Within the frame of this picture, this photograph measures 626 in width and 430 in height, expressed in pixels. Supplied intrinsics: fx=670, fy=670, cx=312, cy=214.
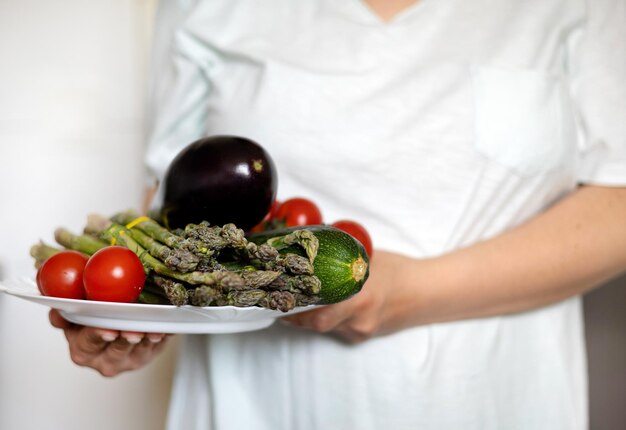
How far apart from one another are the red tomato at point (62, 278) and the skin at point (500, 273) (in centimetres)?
16

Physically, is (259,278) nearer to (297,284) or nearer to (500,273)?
(297,284)

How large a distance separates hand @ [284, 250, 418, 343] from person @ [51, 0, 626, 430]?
3 cm

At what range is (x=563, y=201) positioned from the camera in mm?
1018

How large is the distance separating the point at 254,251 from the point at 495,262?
0.45 meters

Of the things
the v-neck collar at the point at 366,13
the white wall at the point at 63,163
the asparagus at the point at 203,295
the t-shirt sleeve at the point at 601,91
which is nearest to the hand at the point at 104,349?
the asparagus at the point at 203,295

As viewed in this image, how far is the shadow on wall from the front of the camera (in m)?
1.50

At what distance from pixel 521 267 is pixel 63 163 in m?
1.52

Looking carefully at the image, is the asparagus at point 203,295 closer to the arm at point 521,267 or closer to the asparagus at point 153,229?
the asparagus at point 153,229

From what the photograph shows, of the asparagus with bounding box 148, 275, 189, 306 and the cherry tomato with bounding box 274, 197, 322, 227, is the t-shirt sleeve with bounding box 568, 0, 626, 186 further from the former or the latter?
the asparagus with bounding box 148, 275, 189, 306

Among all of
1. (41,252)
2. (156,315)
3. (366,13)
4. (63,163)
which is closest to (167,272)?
(156,315)

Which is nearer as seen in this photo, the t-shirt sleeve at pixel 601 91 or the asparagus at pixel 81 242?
the asparagus at pixel 81 242

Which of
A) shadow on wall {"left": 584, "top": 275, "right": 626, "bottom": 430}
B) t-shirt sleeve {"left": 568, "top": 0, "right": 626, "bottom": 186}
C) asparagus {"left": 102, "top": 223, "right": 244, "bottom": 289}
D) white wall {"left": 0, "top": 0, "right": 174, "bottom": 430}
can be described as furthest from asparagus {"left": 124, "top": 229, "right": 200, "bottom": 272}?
white wall {"left": 0, "top": 0, "right": 174, "bottom": 430}

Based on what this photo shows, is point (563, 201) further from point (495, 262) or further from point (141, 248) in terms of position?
point (141, 248)

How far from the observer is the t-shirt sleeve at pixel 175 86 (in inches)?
45.4
